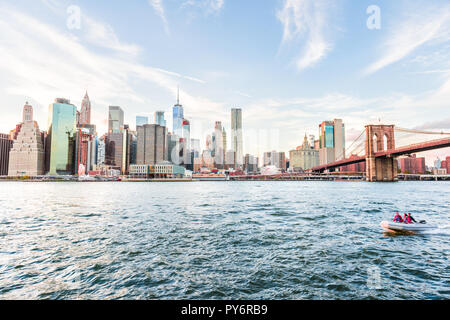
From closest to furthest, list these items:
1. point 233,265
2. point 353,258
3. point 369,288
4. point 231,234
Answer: point 369,288 < point 233,265 < point 353,258 < point 231,234

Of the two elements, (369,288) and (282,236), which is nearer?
(369,288)

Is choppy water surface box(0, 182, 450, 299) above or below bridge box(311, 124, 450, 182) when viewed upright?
below

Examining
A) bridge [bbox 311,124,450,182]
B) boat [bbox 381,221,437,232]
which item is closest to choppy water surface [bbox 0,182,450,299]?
boat [bbox 381,221,437,232]

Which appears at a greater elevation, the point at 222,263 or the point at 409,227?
the point at 409,227

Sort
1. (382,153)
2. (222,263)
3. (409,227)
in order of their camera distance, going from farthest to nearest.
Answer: (382,153), (409,227), (222,263)

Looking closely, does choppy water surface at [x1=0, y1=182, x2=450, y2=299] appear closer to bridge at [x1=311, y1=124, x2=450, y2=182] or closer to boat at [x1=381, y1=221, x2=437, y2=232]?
boat at [x1=381, y1=221, x2=437, y2=232]

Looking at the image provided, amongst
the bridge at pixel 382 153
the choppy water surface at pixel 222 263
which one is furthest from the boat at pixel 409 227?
the bridge at pixel 382 153

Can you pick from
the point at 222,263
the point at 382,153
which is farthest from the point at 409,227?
the point at 382,153

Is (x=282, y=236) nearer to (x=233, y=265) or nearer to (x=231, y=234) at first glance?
(x=231, y=234)

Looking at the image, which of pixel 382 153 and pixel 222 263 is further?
pixel 382 153

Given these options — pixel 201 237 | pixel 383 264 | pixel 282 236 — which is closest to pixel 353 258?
pixel 383 264

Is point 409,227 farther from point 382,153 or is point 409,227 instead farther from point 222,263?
point 382,153
